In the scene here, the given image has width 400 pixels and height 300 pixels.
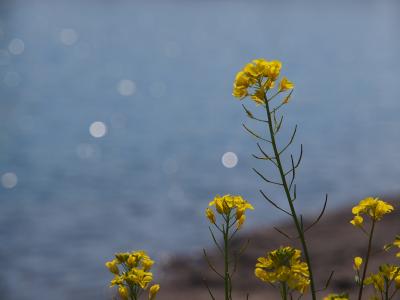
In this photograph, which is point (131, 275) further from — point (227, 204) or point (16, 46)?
point (16, 46)

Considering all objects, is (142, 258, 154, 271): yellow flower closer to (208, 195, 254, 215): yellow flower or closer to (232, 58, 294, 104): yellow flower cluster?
(208, 195, 254, 215): yellow flower

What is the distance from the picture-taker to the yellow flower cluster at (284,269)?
6.39 feet

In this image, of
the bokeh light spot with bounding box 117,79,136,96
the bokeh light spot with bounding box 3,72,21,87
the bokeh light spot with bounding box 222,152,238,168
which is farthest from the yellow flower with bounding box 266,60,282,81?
the bokeh light spot with bounding box 3,72,21,87

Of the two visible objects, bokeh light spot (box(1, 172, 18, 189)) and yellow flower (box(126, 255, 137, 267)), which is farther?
bokeh light spot (box(1, 172, 18, 189))

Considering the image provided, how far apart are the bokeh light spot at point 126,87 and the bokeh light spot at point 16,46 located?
46.7 ft

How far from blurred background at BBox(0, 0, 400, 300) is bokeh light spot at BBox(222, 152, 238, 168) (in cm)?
5

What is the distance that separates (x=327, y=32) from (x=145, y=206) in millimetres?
59893

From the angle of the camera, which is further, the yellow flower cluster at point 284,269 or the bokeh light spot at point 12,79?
the bokeh light spot at point 12,79

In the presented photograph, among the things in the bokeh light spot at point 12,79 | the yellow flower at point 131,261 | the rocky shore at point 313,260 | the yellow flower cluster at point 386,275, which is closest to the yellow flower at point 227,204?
the yellow flower at point 131,261

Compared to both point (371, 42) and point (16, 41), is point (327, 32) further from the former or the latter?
point (16, 41)

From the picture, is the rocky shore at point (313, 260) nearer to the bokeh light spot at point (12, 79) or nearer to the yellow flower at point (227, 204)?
the yellow flower at point (227, 204)

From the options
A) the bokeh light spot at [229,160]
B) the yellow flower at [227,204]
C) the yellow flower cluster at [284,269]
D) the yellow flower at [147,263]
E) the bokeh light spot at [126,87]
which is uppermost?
the bokeh light spot at [126,87]

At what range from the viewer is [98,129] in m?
22.7

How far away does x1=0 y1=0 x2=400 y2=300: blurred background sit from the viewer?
40.0ft
